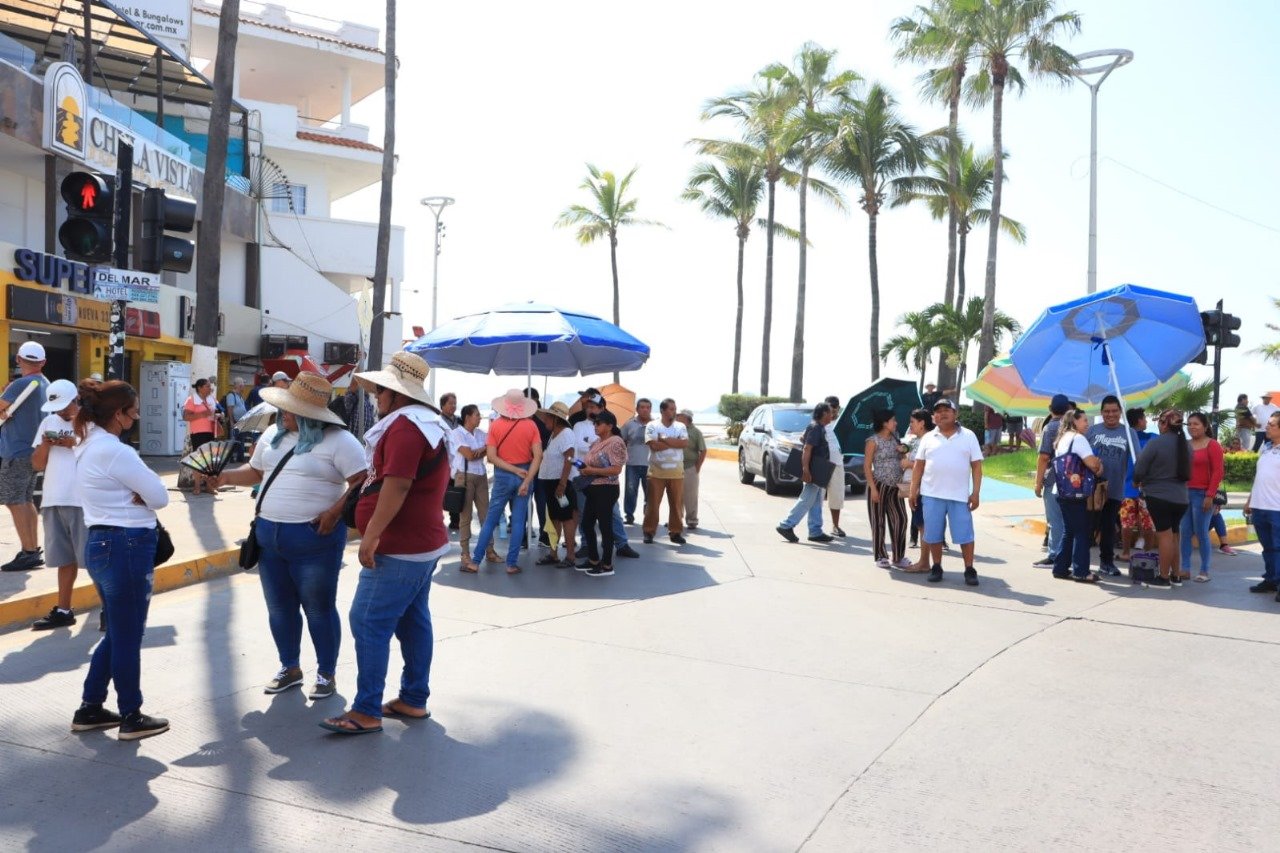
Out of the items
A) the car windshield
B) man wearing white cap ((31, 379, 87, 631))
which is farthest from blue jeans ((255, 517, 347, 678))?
the car windshield

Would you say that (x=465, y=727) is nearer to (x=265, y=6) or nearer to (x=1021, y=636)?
(x=1021, y=636)

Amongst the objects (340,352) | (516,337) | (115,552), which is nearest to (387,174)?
(340,352)

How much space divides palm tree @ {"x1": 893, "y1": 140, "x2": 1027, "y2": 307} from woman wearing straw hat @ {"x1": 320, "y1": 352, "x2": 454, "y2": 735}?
33.3 meters

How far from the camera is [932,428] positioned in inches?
414

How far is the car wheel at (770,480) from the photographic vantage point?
18.5 metres

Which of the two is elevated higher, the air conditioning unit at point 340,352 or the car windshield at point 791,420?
the air conditioning unit at point 340,352

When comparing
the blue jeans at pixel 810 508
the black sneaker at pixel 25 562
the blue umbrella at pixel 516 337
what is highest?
the blue umbrella at pixel 516 337

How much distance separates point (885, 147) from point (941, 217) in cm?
412

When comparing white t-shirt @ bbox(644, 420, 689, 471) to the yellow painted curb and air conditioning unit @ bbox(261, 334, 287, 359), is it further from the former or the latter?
air conditioning unit @ bbox(261, 334, 287, 359)

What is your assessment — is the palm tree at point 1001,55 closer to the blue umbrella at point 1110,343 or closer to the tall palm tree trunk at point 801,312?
the tall palm tree trunk at point 801,312

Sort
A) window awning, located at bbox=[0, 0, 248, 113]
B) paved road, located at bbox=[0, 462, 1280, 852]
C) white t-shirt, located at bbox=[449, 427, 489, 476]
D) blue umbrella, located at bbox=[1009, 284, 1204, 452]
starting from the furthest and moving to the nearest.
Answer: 1. window awning, located at bbox=[0, 0, 248, 113]
2. blue umbrella, located at bbox=[1009, 284, 1204, 452]
3. white t-shirt, located at bbox=[449, 427, 489, 476]
4. paved road, located at bbox=[0, 462, 1280, 852]

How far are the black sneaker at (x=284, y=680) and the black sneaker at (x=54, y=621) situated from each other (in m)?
2.49

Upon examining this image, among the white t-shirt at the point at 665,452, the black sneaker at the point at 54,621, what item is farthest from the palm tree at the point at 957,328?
the black sneaker at the point at 54,621

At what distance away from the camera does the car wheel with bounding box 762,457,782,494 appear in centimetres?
1852
